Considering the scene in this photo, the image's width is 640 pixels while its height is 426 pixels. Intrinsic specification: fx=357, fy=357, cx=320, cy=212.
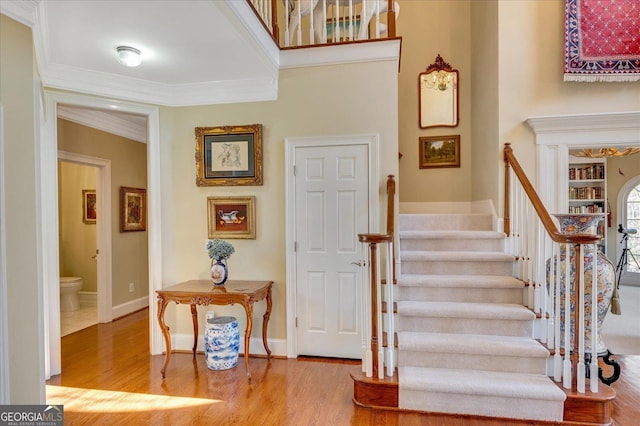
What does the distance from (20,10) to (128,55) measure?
1.03 meters

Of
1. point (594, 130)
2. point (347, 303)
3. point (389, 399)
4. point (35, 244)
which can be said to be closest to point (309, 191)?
point (347, 303)

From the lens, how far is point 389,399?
8.00 feet

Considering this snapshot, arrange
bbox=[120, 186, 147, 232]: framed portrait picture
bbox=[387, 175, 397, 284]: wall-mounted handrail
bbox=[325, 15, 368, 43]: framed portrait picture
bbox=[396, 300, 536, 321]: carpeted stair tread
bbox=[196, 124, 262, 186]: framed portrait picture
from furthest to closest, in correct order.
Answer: bbox=[120, 186, 147, 232]: framed portrait picture → bbox=[196, 124, 262, 186]: framed portrait picture → bbox=[325, 15, 368, 43]: framed portrait picture → bbox=[387, 175, 397, 284]: wall-mounted handrail → bbox=[396, 300, 536, 321]: carpeted stair tread

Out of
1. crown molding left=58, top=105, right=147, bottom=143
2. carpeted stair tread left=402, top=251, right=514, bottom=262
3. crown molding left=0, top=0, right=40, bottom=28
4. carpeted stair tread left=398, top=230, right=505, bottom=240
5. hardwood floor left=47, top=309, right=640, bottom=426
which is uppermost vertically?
crown molding left=58, top=105, right=147, bottom=143

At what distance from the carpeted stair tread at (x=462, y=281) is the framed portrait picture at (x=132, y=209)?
381 cm

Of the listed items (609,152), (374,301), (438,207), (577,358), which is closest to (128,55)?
(374,301)

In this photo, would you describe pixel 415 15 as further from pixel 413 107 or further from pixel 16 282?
pixel 16 282

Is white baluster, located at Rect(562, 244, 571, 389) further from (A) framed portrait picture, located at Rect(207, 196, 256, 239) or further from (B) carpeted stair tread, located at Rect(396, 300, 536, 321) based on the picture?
(A) framed portrait picture, located at Rect(207, 196, 256, 239)

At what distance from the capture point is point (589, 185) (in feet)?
21.4

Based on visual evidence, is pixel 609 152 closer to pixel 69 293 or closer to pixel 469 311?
pixel 469 311

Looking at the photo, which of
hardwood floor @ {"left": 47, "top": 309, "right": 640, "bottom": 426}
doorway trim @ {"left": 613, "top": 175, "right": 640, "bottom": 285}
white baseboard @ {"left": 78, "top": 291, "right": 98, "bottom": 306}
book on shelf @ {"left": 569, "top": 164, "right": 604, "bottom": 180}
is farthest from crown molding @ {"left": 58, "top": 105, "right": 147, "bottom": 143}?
doorway trim @ {"left": 613, "top": 175, "right": 640, "bottom": 285}

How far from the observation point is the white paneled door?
330 centimetres

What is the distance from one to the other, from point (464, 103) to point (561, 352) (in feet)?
10.3

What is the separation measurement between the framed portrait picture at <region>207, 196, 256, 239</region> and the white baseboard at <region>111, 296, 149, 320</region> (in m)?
2.20
